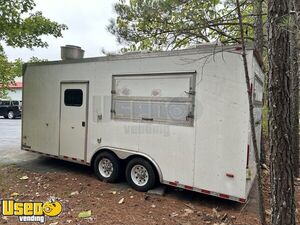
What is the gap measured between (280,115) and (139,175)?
341 centimetres

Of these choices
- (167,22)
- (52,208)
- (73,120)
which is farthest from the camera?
(167,22)

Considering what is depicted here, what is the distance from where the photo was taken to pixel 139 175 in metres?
5.42

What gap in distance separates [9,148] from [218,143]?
7.99 meters

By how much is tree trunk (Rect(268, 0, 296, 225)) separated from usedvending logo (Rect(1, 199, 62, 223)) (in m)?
3.30

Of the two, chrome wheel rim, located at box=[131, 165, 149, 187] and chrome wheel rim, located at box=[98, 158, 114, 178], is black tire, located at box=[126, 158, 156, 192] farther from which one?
chrome wheel rim, located at box=[98, 158, 114, 178]

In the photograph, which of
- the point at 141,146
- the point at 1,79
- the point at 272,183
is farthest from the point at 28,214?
the point at 1,79

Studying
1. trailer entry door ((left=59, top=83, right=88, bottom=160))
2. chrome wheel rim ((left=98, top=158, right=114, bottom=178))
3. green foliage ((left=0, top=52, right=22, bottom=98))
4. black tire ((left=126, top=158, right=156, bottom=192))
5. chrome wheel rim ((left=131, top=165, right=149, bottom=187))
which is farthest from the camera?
green foliage ((left=0, top=52, right=22, bottom=98))

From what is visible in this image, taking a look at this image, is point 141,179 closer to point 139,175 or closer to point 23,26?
point 139,175

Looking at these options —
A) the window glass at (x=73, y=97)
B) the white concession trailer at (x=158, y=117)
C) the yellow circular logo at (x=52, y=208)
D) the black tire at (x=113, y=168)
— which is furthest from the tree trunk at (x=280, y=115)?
the window glass at (x=73, y=97)

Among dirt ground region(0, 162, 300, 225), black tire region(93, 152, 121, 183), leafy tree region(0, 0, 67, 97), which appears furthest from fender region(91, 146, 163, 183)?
leafy tree region(0, 0, 67, 97)

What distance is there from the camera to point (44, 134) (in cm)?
699

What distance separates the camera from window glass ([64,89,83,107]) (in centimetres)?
629

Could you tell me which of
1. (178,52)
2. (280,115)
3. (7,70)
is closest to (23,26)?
(7,70)

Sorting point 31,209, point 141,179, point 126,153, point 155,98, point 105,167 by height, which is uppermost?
point 155,98
